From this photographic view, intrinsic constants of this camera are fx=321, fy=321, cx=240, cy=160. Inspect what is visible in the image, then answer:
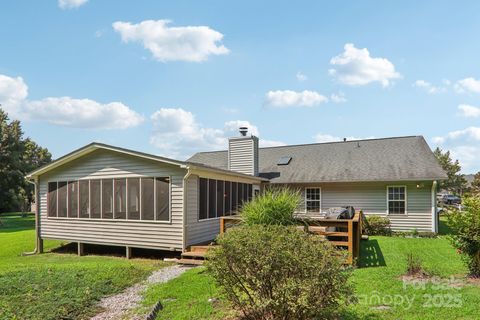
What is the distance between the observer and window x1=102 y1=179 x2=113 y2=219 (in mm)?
10695

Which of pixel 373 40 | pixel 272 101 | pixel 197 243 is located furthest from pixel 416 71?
pixel 197 243

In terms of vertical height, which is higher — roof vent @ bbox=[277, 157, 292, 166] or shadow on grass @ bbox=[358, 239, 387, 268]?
roof vent @ bbox=[277, 157, 292, 166]

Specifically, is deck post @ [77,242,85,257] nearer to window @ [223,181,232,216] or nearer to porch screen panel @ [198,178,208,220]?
porch screen panel @ [198,178,208,220]

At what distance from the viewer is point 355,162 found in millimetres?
15836

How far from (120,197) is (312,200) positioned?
29.8 ft

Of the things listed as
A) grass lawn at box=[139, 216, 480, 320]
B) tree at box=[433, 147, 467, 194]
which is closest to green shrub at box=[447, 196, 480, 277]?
grass lawn at box=[139, 216, 480, 320]

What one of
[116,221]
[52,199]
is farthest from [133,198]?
[52,199]

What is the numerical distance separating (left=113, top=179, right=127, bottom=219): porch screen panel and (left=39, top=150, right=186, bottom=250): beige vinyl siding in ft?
0.67

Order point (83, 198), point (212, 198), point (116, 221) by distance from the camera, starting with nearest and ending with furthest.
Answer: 1. point (116, 221)
2. point (212, 198)
3. point (83, 198)

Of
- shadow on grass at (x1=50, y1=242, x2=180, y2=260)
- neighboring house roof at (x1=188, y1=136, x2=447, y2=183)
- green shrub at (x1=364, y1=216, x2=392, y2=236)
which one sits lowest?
shadow on grass at (x1=50, y1=242, x2=180, y2=260)

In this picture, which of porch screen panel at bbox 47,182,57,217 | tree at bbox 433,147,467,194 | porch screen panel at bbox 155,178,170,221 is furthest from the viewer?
tree at bbox 433,147,467,194

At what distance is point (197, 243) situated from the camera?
10133 mm

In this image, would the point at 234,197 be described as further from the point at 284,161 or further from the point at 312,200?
the point at 284,161

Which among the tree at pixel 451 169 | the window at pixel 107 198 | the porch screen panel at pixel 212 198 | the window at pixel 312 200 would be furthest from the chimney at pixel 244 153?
the tree at pixel 451 169
